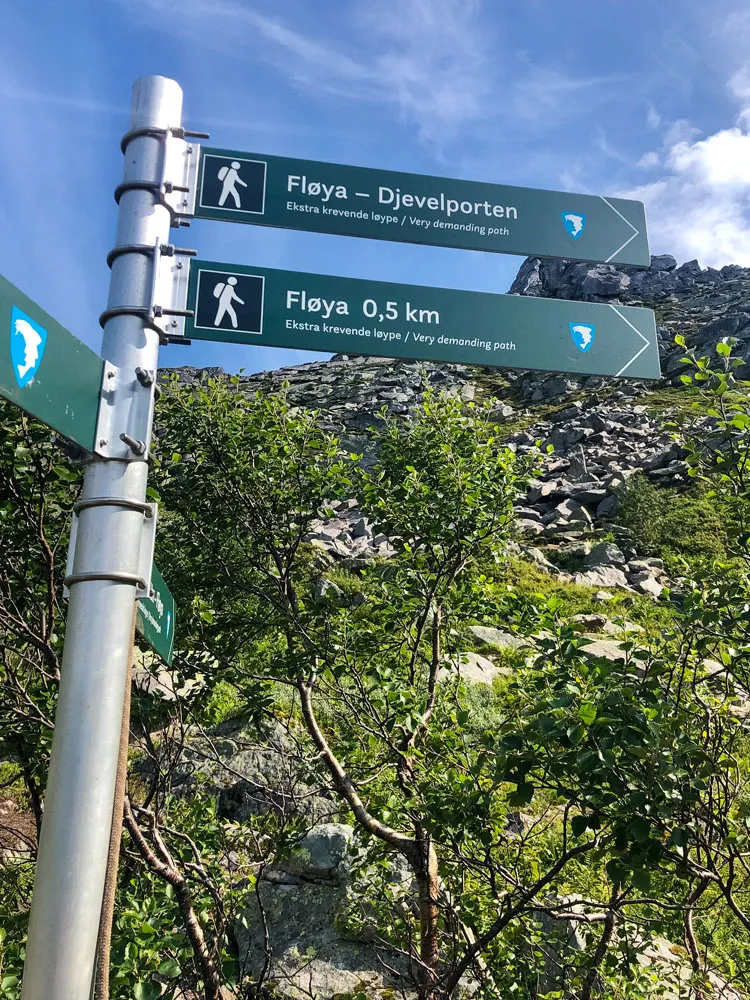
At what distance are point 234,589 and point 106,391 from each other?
355 cm

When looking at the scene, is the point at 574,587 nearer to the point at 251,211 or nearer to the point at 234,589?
the point at 234,589

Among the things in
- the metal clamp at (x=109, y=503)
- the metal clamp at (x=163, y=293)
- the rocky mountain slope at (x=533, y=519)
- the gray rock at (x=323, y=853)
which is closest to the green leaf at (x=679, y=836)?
the rocky mountain slope at (x=533, y=519)

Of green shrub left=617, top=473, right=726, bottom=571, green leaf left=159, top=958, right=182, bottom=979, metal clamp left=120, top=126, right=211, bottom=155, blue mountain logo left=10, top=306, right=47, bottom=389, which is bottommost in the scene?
green leaf left=159, top=958, right=182, bottom=979

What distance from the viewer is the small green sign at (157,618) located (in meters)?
2.17

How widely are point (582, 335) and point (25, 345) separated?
2.16m

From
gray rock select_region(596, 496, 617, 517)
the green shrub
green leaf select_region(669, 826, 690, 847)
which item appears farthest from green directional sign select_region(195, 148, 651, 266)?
gray rock select_region(596, 496, 617, 517)

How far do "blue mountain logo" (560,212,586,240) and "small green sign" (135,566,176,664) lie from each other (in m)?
2.30

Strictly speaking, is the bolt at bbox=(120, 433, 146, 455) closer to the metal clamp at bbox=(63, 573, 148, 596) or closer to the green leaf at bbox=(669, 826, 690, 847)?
the metal clamp at bbox=(63, 573, 148, 596)

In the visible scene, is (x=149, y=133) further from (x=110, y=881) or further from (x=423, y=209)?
(x=110, y=881)

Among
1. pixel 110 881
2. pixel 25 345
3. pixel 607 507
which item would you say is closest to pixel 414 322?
pixel 25 345

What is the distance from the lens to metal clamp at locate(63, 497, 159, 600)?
194 cm

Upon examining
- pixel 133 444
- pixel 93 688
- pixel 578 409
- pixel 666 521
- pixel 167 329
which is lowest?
pixel 93 688

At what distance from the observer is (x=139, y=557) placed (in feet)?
6.62

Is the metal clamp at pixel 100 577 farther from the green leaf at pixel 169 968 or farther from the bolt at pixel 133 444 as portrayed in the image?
the green leaf at pixel 169 968
